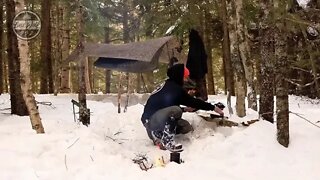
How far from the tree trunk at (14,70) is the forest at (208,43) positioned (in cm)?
2

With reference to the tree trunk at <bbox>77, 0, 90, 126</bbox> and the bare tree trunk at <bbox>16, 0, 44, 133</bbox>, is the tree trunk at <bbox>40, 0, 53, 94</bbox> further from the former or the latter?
the bare tree trunk at <bbox>16, 0, 44, 133</bbox>

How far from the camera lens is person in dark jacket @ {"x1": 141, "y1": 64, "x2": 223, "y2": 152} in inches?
237

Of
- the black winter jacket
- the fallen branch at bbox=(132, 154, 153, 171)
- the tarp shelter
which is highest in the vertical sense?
the tarp shelter

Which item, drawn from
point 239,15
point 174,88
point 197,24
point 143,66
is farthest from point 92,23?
point 174,88

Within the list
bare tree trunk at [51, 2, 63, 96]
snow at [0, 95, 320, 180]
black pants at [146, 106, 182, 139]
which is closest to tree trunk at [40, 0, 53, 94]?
bare tree trunk at [51, 2, 63, 96]

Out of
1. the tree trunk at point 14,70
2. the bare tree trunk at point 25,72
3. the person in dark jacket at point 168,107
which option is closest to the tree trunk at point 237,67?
the person in dark jacket at point 168,107

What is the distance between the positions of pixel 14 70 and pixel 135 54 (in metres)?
2.92

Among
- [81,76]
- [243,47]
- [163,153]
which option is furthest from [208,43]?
[163,153]

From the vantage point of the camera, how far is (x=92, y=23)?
17766mm

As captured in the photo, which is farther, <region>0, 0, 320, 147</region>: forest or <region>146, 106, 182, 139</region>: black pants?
<region>146, 106, 182, 139</region>: black pants

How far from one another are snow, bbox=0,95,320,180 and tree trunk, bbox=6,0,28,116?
3.51 meters

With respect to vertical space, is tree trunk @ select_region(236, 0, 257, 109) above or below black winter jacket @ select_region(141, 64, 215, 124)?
above

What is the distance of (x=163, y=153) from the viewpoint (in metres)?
5.94

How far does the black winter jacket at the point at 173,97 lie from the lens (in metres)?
6.14
